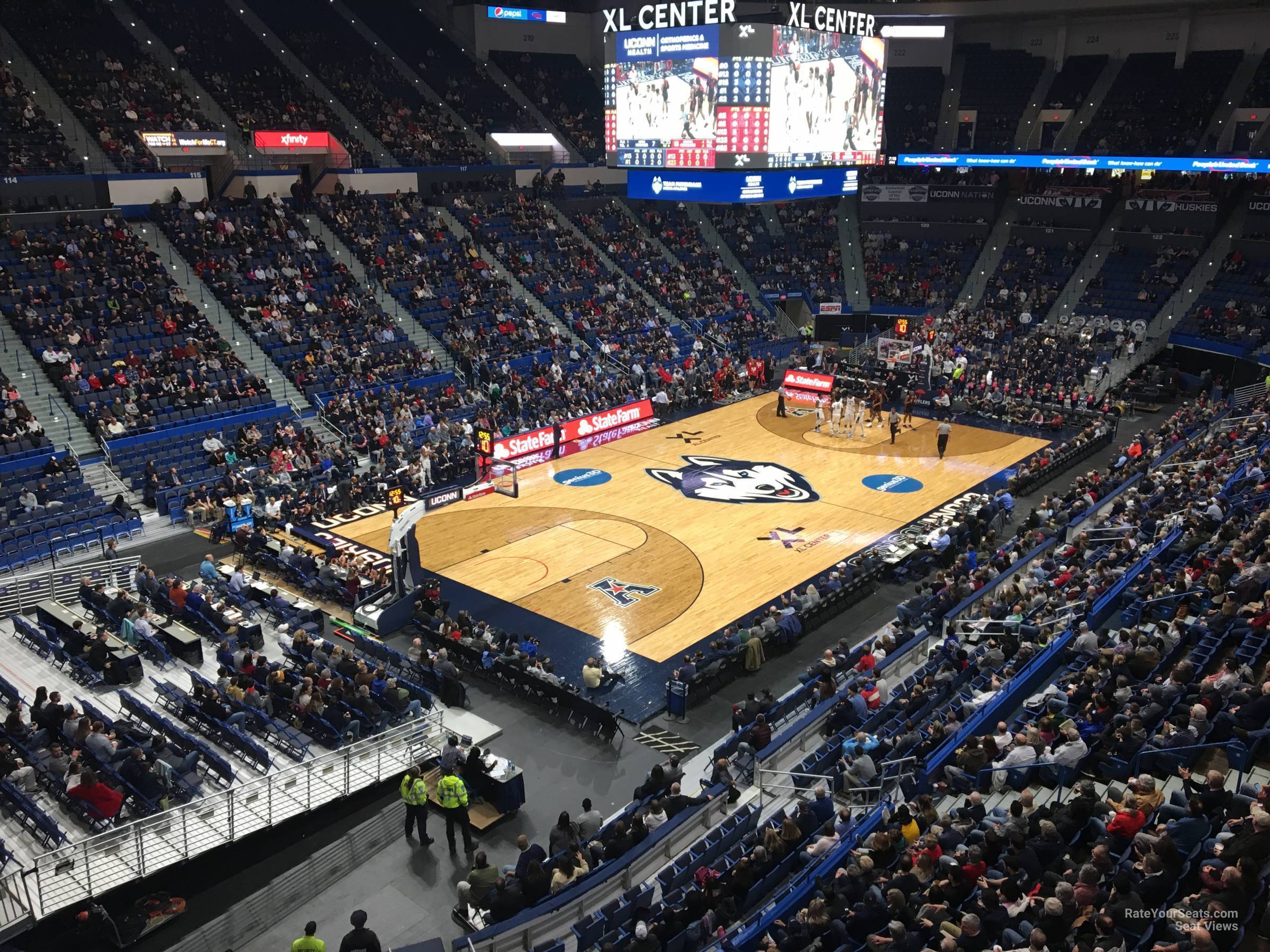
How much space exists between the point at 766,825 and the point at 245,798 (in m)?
6.83

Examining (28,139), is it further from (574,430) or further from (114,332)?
(574,430)

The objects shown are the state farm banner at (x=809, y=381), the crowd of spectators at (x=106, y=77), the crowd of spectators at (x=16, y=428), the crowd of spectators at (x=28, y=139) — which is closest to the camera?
the crowd of spectators at (x=16, y=428)

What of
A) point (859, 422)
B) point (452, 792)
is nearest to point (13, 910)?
point (452, 792)

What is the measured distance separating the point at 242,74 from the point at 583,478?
1002 inches

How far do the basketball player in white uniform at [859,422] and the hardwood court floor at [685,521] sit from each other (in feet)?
1.82

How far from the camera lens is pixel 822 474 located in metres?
30.2

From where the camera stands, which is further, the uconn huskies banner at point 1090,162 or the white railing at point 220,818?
the uconn huskies banner at point 1090,162

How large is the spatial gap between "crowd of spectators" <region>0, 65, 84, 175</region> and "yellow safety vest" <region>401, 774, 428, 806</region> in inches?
1122

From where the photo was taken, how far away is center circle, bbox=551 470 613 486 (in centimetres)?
2939

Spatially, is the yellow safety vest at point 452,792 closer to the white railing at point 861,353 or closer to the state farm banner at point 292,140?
the white railing at point 861,353

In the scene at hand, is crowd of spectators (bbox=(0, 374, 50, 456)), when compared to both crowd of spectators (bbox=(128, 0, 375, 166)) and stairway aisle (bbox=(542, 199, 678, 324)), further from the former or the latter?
stairway aisle (bbox=(542, 199, 678, 324))

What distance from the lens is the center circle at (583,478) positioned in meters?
29.4

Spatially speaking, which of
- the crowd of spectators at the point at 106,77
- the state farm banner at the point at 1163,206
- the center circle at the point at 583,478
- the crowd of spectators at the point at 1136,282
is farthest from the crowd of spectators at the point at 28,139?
the state farm banner at the point at 1163,206

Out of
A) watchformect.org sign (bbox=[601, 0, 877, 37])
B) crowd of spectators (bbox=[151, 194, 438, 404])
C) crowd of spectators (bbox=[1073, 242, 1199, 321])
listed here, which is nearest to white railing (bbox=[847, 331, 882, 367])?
crowd of spectators (bbox=[1073, 242, 1199, 321])
